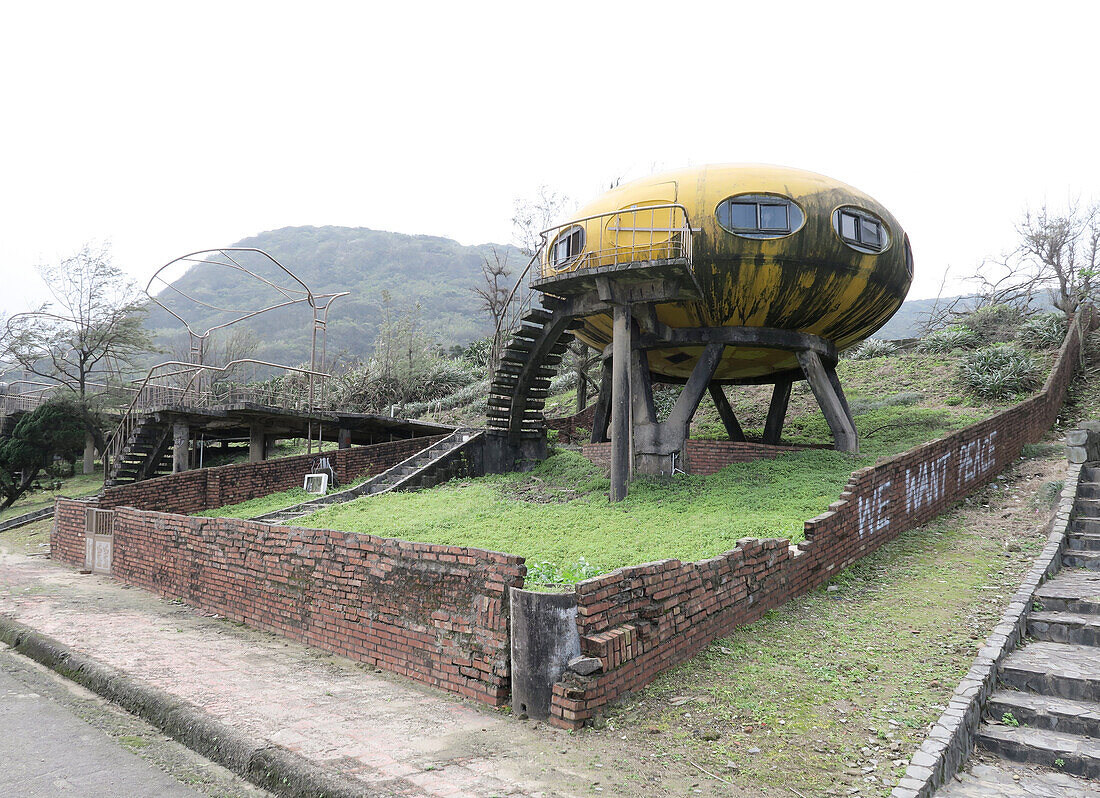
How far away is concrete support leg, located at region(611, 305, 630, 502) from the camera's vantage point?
13.1 meters

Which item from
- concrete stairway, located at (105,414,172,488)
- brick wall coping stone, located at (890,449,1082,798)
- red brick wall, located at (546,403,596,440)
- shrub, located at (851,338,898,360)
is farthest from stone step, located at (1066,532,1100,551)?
concrete stairway, located at (105,414,172,488)

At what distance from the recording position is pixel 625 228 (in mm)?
13102

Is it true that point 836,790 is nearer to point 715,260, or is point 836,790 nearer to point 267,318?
point 715,260

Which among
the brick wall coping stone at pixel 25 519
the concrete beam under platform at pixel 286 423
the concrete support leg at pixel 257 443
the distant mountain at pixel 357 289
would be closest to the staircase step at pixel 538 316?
the concrete beam under platform at pixel 286 423

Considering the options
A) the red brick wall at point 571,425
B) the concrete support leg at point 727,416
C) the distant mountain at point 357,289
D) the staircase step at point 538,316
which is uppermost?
the distant mountain at point 357,289

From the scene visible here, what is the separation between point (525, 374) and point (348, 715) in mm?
13094

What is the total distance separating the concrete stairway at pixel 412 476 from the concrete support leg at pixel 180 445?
16.4 ft

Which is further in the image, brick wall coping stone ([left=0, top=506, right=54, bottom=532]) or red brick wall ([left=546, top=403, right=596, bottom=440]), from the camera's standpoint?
red brick wall ([left=546, top=403, right=596, bottom=440])

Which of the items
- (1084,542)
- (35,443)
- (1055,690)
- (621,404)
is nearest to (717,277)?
(621,404)

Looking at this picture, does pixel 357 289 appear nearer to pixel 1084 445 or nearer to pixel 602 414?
pixel 602 414

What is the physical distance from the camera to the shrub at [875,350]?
964 inches

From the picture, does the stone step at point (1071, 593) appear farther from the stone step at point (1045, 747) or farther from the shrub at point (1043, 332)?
the shrub at point (1043, 332)

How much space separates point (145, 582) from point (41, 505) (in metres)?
13.9

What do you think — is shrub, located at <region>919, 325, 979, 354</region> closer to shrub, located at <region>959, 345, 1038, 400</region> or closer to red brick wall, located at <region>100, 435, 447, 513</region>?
shrub, located at <region>959, 345, 1038, 400</region>
